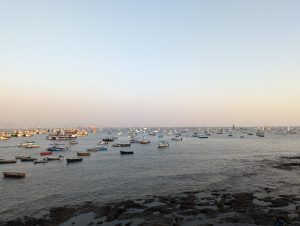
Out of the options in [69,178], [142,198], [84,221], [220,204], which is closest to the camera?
[84,221]

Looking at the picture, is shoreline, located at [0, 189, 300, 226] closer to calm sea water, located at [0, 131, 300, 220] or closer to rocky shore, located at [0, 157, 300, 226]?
rocky shore, located at [0, 157, 300, 226]

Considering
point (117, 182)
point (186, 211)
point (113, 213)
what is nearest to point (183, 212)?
point (186, 211)

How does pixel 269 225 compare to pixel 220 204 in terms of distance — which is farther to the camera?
pixel 220 204

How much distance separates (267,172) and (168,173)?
71.6 feet

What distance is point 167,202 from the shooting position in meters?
45.1

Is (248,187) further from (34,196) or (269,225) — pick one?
(34,196)

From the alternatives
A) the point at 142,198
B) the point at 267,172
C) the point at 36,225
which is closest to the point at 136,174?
the point at 142,198

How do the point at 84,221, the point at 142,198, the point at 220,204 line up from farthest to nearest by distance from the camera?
the point at 142,198, the point at 220,204, the point at 84,221

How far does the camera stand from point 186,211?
40.8 m

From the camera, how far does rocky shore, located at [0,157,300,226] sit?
1455 inches

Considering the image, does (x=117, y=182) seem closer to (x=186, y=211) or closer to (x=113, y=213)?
(x=113, y=213)

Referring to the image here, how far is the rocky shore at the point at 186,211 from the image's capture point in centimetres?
3697

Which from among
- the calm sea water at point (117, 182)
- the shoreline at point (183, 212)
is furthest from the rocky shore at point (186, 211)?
the calm sea water at point (117, 182)

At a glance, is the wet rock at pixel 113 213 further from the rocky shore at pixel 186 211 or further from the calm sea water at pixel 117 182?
the calm sea water at pixel 117 182
